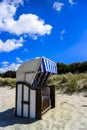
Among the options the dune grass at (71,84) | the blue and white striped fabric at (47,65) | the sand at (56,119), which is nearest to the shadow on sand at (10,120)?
the sand at (56,119)

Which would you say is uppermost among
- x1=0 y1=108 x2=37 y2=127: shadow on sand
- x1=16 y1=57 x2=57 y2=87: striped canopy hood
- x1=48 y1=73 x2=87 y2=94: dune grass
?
x1=16 y1=57 x2=57 y2=87: striped canopy hood

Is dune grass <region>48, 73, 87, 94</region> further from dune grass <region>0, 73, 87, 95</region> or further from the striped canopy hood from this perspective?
the striped canopy hood

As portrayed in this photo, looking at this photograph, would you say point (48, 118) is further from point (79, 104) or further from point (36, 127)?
point (79, 104)

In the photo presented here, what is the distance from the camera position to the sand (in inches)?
282

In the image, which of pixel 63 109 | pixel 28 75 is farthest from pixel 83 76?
pixel 28 75

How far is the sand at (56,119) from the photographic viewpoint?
23.5ft

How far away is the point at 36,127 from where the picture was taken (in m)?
7.16

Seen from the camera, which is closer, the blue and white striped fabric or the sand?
the sand

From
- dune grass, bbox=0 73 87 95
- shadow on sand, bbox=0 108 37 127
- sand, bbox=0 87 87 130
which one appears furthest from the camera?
dune grass, bbox=0 73 87 95

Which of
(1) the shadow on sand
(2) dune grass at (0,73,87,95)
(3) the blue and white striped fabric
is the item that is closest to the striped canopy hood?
(3) the blue and white striped fabric

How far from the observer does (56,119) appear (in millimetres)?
7984

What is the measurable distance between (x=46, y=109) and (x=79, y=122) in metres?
1.85

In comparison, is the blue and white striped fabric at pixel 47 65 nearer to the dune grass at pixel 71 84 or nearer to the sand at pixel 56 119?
the sand at pixel 56 119

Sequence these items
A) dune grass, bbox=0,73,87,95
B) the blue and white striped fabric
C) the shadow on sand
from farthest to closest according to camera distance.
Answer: dune grass, bbox=0,73,87,95
the blue and white striped fabric
the shadow on sand
